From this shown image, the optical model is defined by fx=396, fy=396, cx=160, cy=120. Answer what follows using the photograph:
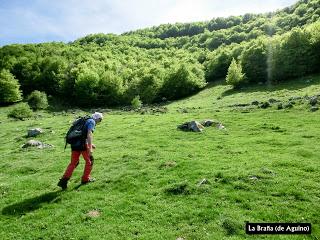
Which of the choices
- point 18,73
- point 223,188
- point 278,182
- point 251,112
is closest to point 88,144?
point 223,188

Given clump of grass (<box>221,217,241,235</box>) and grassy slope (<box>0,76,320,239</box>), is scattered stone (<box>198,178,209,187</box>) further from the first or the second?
clump of grass (<box>221,217,241,235</box>)

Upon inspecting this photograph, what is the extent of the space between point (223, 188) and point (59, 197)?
7959 mm

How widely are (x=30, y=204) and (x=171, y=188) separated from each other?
266 inches

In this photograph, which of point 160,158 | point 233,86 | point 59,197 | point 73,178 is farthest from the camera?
point 233,86

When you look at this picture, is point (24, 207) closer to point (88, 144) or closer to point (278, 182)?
point (88, 144)

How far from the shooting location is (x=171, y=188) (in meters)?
19.2

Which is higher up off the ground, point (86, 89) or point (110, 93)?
point (86, 89)

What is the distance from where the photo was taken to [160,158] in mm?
25906

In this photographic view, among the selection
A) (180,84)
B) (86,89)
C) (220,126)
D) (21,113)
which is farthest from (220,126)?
(86,89)

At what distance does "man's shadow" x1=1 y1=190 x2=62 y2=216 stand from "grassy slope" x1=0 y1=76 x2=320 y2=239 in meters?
0.05

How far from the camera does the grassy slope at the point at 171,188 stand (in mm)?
15570

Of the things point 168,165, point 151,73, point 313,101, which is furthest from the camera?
point 151,73

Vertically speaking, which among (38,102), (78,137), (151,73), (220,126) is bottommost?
(38,102)

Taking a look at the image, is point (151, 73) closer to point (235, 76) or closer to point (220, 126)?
point (235, 76)
